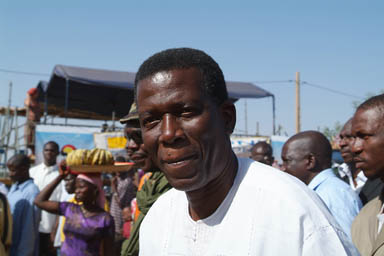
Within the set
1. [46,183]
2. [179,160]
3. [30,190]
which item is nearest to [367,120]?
[179,160]

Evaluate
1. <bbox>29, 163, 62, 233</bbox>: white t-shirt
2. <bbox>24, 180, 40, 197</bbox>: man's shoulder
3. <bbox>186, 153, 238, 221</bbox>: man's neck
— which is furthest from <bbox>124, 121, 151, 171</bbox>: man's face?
<bbox>29, 163, 62, 233</bbox>: white t-shirt

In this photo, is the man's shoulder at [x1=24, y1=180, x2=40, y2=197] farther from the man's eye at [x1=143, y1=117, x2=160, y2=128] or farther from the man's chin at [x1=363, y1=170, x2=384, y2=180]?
the man's eye at [x1=143, y1=117, x2=160, y2=128]

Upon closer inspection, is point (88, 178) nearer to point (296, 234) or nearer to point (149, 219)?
point (149, 219)

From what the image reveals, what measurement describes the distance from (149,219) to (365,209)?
1.70 meters

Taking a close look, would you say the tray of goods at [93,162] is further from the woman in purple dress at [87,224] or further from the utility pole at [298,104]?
the utility pole at [298,104]

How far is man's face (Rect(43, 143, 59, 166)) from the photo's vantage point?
21.7 feet

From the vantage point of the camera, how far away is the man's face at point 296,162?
3.89 m

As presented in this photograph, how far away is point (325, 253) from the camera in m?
1.08

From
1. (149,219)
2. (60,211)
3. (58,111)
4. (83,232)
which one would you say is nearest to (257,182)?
(149,219)

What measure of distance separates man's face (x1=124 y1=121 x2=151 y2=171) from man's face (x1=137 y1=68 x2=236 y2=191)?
1.61m

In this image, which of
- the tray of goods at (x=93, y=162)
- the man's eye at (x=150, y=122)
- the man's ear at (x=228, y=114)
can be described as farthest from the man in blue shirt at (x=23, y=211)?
the man's ear at (x=228, y=114)

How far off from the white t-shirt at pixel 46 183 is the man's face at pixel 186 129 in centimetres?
533

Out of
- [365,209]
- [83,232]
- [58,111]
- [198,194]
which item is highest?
[58,111]

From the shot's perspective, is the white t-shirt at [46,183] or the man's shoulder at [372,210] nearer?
the man's shoulder at [372,210]
